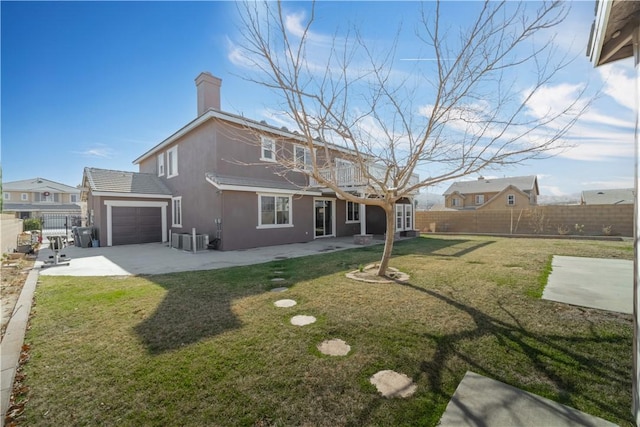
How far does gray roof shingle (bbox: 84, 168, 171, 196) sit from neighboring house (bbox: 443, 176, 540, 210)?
31.6 metres

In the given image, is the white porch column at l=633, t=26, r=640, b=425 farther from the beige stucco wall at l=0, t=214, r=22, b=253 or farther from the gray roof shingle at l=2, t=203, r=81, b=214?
the gray roof shingle at l=2, t=203, r=81, b=214

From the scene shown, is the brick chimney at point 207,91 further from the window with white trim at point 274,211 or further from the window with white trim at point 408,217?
the window with white trim at point 408,217

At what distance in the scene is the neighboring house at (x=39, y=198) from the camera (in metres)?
36.0

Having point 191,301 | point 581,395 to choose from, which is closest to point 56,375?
point 191,301

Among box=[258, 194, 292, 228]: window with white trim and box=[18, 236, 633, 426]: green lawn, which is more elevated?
box=[258, 194, 292, 228]: window with white trim

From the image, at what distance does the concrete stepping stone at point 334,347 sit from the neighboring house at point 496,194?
1321 inches

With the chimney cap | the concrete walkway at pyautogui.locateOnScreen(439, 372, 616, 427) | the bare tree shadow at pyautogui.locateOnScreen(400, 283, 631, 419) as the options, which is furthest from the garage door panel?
the concrete walkway at pyautogui.locateOnScreen(439, 372, 616, 427)

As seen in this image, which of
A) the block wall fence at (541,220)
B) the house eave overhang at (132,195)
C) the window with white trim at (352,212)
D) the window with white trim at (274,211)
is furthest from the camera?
the window with white trim at (352,212)

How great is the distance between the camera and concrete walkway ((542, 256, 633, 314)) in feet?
14.9

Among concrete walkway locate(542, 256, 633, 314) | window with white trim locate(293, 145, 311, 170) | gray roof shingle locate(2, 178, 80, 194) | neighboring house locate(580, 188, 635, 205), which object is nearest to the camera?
concrete walkway locate(542, 256, 633, 314)

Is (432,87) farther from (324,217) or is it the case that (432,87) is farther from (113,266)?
(324,217)

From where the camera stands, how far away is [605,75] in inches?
167

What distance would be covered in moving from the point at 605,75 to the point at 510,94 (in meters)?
1.31

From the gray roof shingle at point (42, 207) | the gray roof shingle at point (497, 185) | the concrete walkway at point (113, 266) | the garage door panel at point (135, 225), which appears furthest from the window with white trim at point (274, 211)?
the gray roof shingle at point (42, 207)
